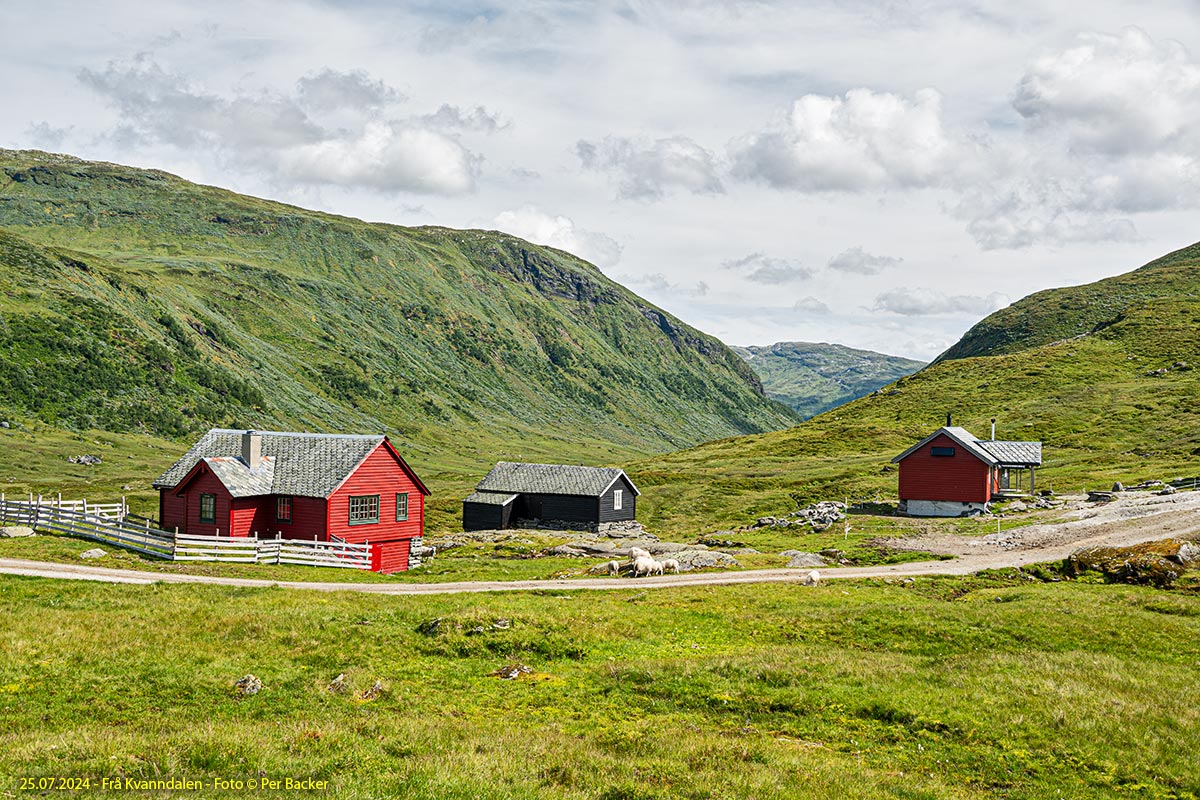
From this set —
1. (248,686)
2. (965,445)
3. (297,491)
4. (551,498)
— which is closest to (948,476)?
(965,445)

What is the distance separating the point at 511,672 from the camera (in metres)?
26.0

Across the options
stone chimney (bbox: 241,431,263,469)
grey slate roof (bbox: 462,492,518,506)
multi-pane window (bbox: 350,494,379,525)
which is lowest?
grey slate roof (bbox: 462,492,518,506)

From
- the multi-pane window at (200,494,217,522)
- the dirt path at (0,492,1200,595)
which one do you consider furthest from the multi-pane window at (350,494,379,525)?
the dirt path at (0,492,1200,595)

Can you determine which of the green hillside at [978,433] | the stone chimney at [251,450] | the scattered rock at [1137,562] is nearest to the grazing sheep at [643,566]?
the scattered rock at [1137,562]

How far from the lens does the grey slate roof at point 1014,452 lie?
92812 mm

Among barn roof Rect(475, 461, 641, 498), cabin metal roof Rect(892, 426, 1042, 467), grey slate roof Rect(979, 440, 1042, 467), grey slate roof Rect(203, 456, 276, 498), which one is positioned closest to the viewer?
grey slate roof Rect(203, 456, 276, 498)

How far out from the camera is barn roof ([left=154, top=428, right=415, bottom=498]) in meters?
56.9

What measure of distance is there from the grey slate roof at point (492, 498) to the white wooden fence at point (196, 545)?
132 ft

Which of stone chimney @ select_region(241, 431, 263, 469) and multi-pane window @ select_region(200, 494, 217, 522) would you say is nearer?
multi-pane window @ select_region(200, 494, 217, 522)

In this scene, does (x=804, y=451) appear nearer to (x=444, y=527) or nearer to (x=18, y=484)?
(x=444, y=527)

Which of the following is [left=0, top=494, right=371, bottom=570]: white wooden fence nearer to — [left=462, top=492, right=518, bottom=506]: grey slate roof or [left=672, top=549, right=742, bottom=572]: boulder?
[left=672, top=549, right=742, bottom=572]: boulder

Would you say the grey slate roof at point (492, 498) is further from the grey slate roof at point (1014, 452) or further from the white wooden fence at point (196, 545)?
the grey slate roof at point (1014, 452)

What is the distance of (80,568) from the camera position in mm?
42844

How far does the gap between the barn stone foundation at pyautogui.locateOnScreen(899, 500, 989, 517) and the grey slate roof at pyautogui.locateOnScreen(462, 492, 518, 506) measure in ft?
142
